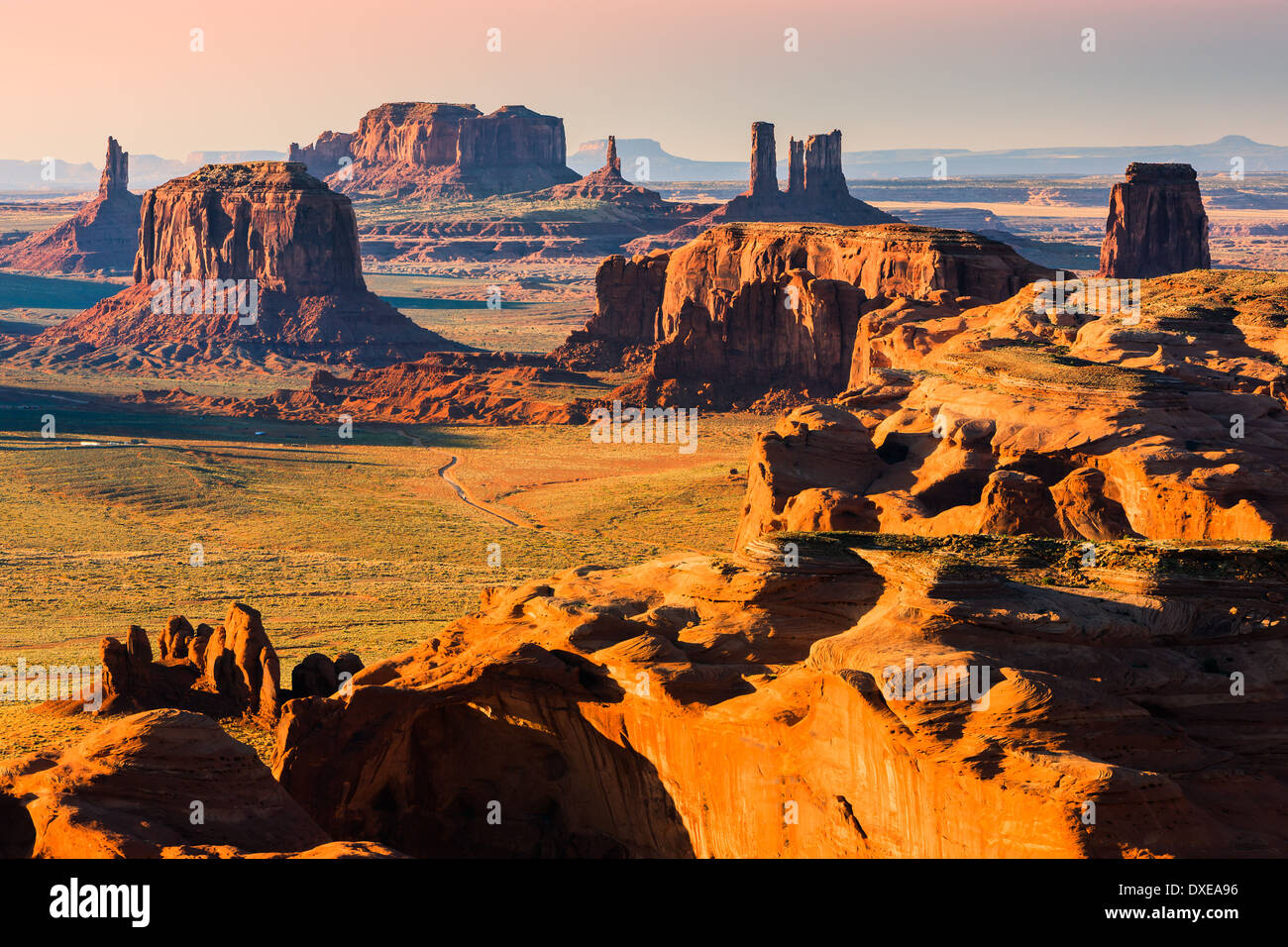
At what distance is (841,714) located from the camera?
69.9ft

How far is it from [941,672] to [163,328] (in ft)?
444

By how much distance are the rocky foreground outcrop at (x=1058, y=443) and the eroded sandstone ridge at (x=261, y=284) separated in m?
91.6

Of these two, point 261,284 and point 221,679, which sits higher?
point 261,284

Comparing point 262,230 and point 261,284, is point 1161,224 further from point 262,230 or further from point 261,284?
point 262,230

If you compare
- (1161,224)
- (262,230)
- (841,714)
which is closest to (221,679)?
(841,714)

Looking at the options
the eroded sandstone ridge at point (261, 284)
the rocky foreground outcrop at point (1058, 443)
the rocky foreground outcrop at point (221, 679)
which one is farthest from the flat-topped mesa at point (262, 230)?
the rocky foreground outcrop at point (221, 679)

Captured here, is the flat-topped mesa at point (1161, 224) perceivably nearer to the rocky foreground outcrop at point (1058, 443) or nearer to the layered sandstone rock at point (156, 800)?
the rocky foreground outcrop at point (1058, 443)

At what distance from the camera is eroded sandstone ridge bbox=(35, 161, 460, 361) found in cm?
14012

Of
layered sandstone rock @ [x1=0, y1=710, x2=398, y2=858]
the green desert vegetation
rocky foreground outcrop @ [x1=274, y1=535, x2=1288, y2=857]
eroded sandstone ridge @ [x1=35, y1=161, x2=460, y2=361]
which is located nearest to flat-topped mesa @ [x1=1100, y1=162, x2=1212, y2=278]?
the green desert vegetation

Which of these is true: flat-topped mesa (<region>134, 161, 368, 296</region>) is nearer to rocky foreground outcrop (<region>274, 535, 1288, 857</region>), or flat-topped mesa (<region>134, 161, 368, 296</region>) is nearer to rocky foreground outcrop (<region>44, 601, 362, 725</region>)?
rocky foreground outcrop (<region>44, 601, 362, 725</region>)

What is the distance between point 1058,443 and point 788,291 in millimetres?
56829

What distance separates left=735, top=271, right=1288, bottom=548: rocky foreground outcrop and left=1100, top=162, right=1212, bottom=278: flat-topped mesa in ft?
216
